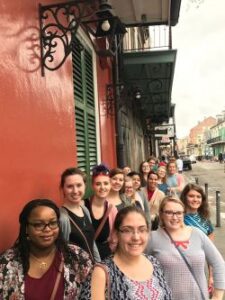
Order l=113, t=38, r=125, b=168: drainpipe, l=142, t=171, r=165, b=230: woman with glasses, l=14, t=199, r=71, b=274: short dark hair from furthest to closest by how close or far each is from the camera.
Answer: l=113, t=38, r=125, b=168: drainpipe → l=142, t=171, r=165, b=230: woman with glasses → l=14, t=199, r=71, b=274: short dark hair

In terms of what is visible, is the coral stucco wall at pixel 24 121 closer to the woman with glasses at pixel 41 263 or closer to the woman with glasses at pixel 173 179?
the woman with glasses at pixel 41 263

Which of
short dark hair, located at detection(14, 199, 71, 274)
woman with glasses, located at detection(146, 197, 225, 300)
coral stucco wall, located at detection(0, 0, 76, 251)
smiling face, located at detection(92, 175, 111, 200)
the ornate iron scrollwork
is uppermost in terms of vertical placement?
the ornate iron scrollwork

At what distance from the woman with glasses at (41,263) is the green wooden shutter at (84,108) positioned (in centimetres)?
355

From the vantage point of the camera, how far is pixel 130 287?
7.22 ft

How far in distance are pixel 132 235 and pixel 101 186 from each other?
1.44 metres

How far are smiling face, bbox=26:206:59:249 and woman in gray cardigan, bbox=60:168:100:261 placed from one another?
470 millimetres

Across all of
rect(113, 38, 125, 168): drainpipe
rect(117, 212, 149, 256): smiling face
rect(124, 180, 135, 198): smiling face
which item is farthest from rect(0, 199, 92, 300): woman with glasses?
rect(113, 38, 125, 168): drainpipe

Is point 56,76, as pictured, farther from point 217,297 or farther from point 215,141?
point 215,141

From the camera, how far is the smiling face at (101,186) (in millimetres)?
3736

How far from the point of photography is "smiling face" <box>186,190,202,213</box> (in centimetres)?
421

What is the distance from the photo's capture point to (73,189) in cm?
317

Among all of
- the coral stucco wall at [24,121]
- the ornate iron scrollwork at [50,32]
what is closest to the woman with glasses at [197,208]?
the coral stucco wall at [24,121]

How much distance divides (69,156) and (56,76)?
938 mm

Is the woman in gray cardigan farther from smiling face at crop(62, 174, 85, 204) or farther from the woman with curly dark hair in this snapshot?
the woman with curly dark hair
